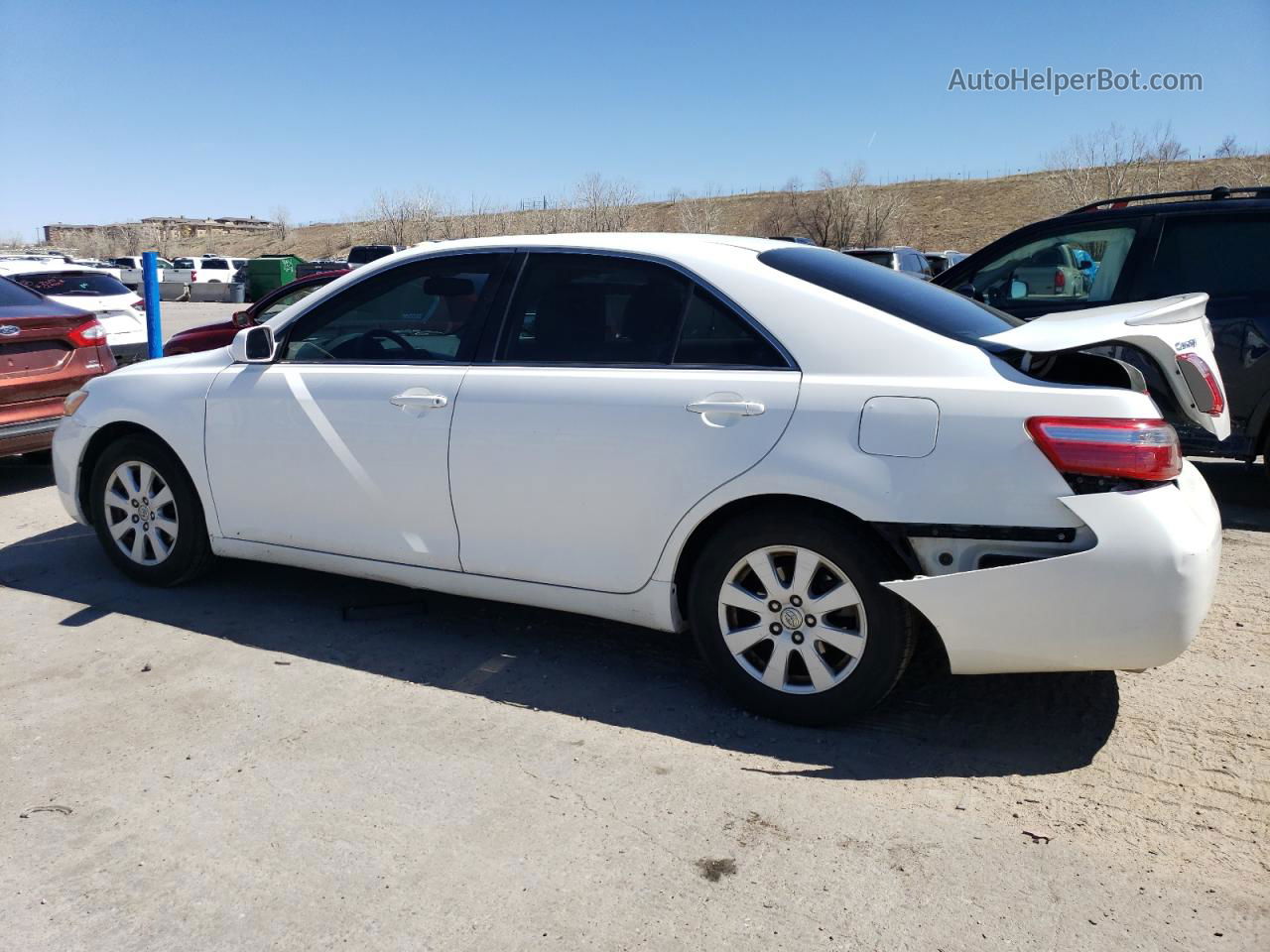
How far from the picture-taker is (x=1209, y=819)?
3.06 m

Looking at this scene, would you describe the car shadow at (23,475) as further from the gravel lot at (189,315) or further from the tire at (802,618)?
the gravel lot at (189,315)

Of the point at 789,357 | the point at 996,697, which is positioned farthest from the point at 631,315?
the point at 996,697

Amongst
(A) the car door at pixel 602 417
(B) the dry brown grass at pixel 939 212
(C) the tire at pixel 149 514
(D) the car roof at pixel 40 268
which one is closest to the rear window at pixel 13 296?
(C) the tire at pixel 149 514

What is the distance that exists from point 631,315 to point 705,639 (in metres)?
1.23

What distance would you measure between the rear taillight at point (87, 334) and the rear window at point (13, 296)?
1.29ft

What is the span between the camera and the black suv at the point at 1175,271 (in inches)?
248

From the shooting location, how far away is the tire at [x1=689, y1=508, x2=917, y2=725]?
341 cm

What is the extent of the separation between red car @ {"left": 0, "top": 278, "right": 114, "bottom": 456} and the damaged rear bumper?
6050mm

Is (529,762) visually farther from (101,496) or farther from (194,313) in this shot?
(194,313)

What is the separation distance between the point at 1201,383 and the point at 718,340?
159 cm

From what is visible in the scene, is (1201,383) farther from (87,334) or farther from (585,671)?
(87,334)

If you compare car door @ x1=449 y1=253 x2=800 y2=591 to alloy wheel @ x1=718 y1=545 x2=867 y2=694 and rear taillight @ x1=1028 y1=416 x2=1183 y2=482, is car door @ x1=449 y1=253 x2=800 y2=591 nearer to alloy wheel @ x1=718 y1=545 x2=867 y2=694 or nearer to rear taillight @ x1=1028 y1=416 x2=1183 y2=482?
alloy wheel @ x1=718 y1=545 x2=867 y2=694

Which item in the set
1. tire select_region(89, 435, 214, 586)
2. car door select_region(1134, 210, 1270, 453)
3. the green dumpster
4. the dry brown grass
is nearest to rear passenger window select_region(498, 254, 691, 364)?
tire select_region(89, 435, 214, 586)

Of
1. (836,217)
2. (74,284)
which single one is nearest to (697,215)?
(836,217)
